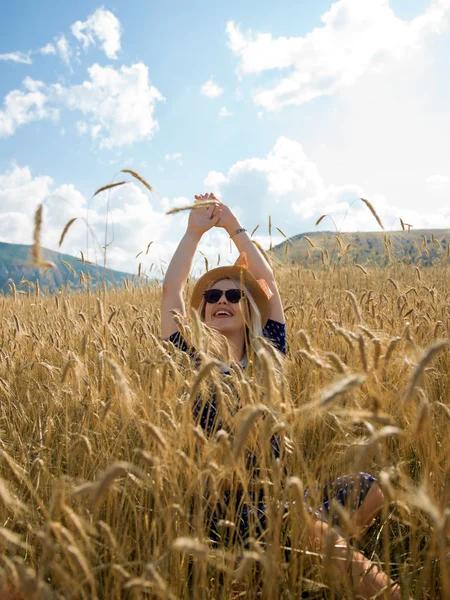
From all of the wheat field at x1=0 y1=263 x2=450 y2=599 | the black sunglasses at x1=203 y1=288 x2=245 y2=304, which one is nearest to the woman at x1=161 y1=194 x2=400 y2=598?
the black sunglasses at x1=203 y1=288 x2=245 y2=304

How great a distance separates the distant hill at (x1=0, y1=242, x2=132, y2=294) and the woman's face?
691 mm

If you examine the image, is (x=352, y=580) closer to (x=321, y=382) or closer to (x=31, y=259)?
(x=321, y=382)

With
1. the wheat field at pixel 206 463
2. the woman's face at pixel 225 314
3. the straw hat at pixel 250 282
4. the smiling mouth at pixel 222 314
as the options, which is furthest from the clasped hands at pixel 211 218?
the wheat field at pixel 206 463

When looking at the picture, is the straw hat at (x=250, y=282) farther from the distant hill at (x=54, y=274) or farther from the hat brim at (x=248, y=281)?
the distant hill at (x=54, y=274)

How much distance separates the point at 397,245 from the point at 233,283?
4610mm

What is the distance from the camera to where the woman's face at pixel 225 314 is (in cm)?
262

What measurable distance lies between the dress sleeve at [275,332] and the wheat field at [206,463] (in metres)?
0.26

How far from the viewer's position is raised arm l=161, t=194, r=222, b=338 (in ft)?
9.62

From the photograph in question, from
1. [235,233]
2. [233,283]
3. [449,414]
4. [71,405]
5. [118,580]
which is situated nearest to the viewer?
[118,580]

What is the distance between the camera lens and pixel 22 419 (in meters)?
2.26

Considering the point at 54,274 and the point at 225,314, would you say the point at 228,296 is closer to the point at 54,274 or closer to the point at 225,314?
the point at 225,314

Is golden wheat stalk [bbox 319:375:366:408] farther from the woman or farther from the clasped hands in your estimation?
the clasped hands

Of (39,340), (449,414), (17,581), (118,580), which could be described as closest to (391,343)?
(449,414)

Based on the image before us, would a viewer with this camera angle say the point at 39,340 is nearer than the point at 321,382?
No
